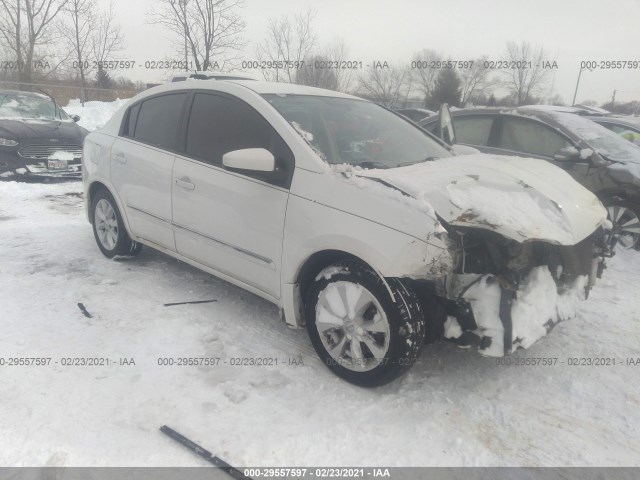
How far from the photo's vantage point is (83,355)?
10.1ft

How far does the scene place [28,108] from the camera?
30.5 feet

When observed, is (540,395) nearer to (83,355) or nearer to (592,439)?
(592,439)

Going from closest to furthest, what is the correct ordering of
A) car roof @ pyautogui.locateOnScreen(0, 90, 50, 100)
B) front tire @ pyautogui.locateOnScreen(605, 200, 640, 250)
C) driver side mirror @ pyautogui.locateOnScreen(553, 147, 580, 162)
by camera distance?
driver side mirror @ pyautogui.locateOnScreen(553, 147, 580, 162) < front tire @ pyautogui.locateOnScreen(605, 200, 640, 250) < car roof @ pyautogui.locateOnScreen(0, 90, 50, 100)

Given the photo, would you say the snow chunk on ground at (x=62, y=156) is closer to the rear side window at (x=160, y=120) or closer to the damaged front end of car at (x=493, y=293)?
the rear side window at (x=160, y=120)

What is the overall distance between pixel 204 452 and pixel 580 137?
535cm

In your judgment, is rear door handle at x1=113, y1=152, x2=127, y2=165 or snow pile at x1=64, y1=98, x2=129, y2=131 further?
snow pile at x1=64, y1=98, x2=129, y2=131

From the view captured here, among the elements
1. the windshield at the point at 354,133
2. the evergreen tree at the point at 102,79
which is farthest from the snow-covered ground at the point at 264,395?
the evergreen tree at the point at 102,79

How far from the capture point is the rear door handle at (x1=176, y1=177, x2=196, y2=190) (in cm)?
362

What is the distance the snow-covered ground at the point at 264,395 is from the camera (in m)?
2.37

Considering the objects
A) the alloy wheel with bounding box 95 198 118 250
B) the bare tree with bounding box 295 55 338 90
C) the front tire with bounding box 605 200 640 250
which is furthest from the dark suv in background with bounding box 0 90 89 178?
the bare tree with bounding box 295 55 338 90

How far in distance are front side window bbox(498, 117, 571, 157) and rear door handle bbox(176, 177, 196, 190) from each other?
4.07m

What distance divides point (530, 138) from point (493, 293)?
12.9ft

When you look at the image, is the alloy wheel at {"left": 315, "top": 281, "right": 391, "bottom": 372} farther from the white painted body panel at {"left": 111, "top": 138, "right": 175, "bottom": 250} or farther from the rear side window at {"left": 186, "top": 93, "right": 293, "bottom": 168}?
the white painted body panel at {"left": 111, "top": 138, "right": 175, "bottom": 250}

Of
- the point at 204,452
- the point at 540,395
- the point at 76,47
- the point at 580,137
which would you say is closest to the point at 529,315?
the point at 540,395
